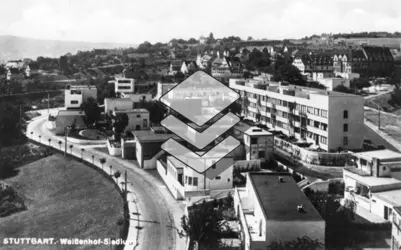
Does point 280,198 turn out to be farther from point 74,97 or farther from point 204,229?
point 74,97

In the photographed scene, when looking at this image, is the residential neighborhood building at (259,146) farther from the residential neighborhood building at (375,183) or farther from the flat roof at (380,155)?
the flat roof at (380,155)

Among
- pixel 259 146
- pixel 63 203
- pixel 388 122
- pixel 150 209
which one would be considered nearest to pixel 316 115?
pixel 259 146

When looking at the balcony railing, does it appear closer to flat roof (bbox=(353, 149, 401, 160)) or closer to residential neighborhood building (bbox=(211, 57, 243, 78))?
flat roof (bbox=(353, 149, 401, 160))

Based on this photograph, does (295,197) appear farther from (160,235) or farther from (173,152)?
(173,152)

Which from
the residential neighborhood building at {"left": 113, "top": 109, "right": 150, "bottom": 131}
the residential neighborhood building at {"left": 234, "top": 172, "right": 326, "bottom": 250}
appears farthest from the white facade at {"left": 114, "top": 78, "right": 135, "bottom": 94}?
the residential neighborhood building at {"left": 234, "top": 172, "right": 326, "bottom": 250}

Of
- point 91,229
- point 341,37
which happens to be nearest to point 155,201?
point 91,229

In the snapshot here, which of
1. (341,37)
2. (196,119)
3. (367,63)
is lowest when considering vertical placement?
(196,119)
